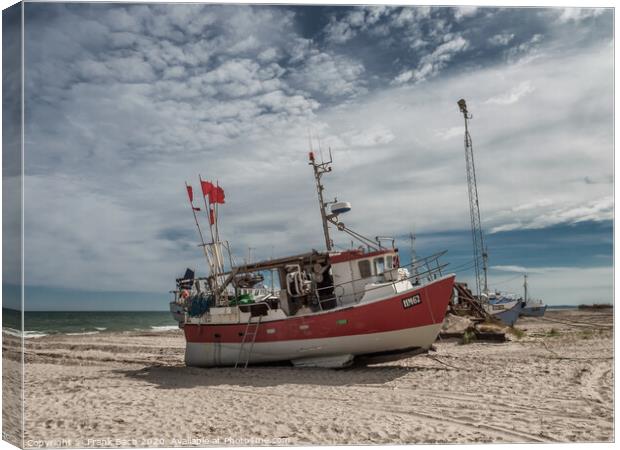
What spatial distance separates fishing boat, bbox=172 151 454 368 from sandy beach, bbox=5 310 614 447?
68cm

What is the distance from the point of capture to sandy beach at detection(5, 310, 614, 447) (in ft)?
24.2

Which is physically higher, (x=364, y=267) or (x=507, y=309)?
(x=364, y=267)

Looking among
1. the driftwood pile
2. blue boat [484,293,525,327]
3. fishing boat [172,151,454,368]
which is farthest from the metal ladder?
blue boat [484,293,525,327]

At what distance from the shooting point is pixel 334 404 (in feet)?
29.8

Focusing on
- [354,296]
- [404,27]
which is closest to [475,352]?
[354,296]

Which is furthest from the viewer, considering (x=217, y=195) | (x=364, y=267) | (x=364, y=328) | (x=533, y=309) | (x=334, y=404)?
(x=533, y=309)

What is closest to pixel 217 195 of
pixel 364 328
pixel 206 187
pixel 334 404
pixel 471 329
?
pixel 206 187

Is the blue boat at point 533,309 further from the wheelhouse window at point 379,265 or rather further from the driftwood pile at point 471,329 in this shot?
the wheelhouse window at point 379,265

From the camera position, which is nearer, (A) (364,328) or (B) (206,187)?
(A) (364,328)

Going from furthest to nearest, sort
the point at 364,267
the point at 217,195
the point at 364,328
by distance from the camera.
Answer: the point at 217,195, the point at 364,267, the point at 364,328

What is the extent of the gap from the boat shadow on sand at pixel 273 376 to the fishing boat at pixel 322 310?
1.18ft

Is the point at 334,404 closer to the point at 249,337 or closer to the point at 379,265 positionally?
the point at 379,265

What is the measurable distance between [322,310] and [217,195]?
→ 4.74 metres

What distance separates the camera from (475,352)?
54.1 feet
